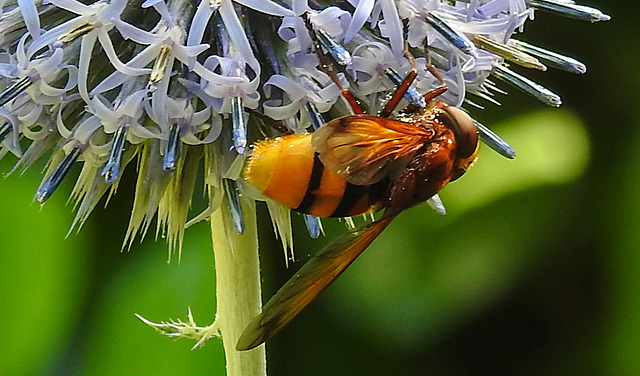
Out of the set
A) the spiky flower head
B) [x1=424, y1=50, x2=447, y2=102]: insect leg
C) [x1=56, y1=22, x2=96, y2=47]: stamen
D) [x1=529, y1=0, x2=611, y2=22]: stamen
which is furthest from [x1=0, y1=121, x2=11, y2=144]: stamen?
[x1=529, y1=0, x2=611, y2=22]: stamen

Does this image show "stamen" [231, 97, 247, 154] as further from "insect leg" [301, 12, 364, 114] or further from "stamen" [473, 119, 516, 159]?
"stamen" [473, 119, 516, 159]

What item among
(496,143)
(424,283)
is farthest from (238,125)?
Result: (424,283)

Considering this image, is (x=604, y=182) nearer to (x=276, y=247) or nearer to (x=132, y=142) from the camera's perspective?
(x=276, y=247)

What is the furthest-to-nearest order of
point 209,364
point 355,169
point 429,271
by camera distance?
1. point 429,271
2. point 209,364
3. point 355,169

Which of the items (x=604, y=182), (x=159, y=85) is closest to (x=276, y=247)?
(x=604, y=182)

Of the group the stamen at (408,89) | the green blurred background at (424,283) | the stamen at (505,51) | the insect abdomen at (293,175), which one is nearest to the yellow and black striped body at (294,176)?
the insect abdomen at (293,175)

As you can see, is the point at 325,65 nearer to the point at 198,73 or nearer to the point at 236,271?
the point at 198,73

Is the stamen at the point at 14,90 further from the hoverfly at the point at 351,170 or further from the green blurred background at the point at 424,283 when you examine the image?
the green blurred background at the point at 424,283
